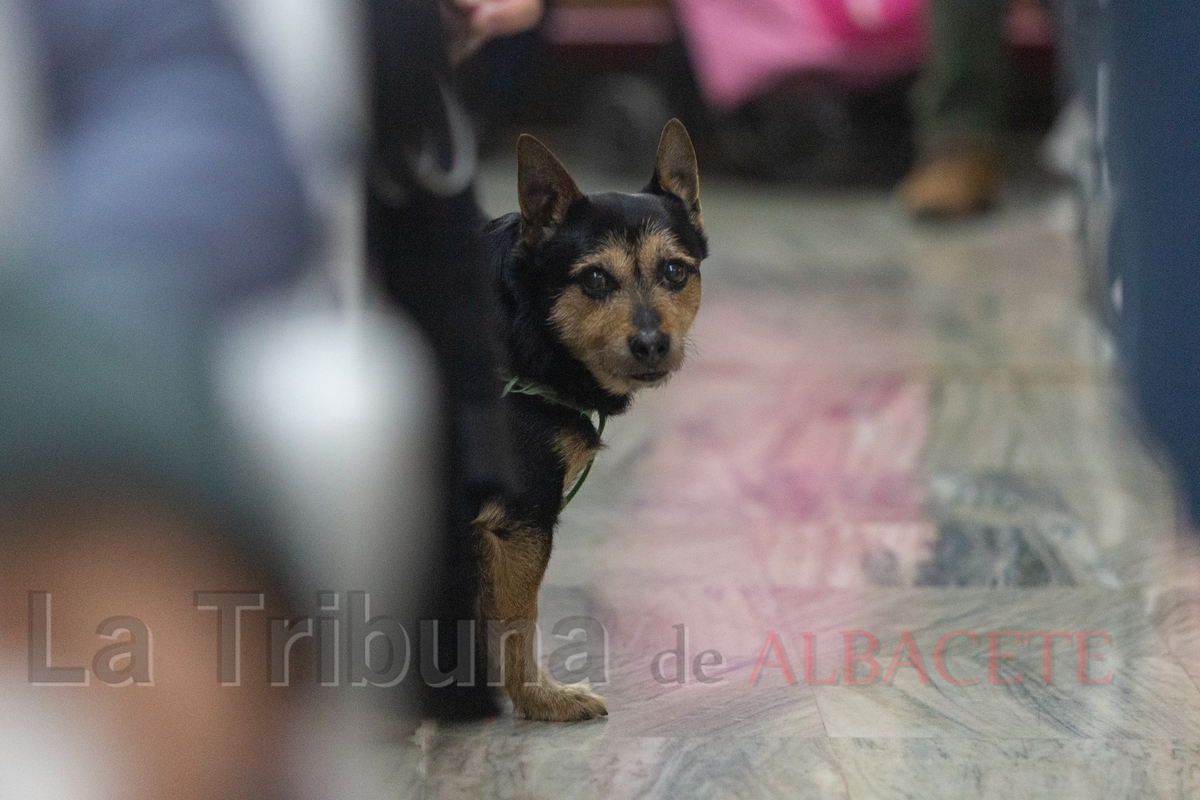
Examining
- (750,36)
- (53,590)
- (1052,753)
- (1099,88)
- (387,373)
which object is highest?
(750,36)

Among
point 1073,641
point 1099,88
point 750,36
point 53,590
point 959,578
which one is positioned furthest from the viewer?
point 750,36

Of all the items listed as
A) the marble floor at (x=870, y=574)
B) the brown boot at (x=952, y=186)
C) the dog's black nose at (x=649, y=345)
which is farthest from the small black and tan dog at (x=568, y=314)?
the brown boot at (x=952, y=186)

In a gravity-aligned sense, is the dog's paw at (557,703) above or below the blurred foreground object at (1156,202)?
below

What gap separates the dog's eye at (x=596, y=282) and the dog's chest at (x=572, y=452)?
127 mm

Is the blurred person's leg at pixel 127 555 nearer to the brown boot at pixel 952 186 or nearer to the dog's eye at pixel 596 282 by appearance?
the dog's eye at pixel 596 282

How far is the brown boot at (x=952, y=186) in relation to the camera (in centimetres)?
353

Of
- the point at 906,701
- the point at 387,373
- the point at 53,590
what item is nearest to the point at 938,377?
the point at 906,701

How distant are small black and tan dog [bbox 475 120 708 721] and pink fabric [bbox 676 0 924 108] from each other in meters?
2.68

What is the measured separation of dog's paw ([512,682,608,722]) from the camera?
3.85 feet

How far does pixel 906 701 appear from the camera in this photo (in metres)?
1.29

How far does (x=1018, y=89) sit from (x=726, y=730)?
3.72m

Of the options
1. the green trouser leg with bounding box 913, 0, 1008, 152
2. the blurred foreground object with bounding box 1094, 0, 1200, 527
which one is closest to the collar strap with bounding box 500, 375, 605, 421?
the blurred foreground object with bounding box 1094, 0, 1200, 527

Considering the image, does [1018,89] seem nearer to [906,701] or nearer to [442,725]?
[906,701]

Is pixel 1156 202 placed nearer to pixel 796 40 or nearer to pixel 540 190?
pixel 540 190
